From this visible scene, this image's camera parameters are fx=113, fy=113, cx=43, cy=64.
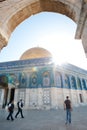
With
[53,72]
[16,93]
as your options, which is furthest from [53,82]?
[16,93]

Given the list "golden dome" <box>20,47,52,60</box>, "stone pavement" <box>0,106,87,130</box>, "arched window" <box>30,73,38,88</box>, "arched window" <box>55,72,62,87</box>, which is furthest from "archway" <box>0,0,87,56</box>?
"golden dome" <box>20,47,52,60</box>

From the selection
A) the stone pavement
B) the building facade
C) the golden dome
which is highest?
the golden dome

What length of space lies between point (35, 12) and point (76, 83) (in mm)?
20169

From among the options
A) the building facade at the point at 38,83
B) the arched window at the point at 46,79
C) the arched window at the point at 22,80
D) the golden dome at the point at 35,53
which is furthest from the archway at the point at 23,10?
the golden dome at the point at 35,53

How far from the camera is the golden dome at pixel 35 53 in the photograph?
953 inches

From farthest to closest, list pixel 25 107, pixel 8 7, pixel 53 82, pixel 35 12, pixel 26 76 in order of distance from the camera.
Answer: pixel 26 76
pixel 53 82
pixel 25 107
pixel 35 12
pixel 8 7

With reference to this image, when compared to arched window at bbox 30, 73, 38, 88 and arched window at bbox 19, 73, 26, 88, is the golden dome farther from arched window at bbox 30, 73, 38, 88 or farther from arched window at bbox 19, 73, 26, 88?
arched window at bbox 30, 73, 38, 88

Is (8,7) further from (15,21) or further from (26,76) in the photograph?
(26,76)

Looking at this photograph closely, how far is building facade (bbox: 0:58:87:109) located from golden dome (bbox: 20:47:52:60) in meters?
4.36

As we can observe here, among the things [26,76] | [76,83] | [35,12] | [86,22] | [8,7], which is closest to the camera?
[86,22]

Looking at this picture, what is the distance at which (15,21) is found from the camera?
11.9ft

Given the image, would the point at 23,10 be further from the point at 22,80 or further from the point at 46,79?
the point at 22,80

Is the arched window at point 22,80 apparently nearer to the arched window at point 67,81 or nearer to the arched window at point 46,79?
the arched window at point 46,79

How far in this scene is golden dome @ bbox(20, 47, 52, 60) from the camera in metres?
24.2
